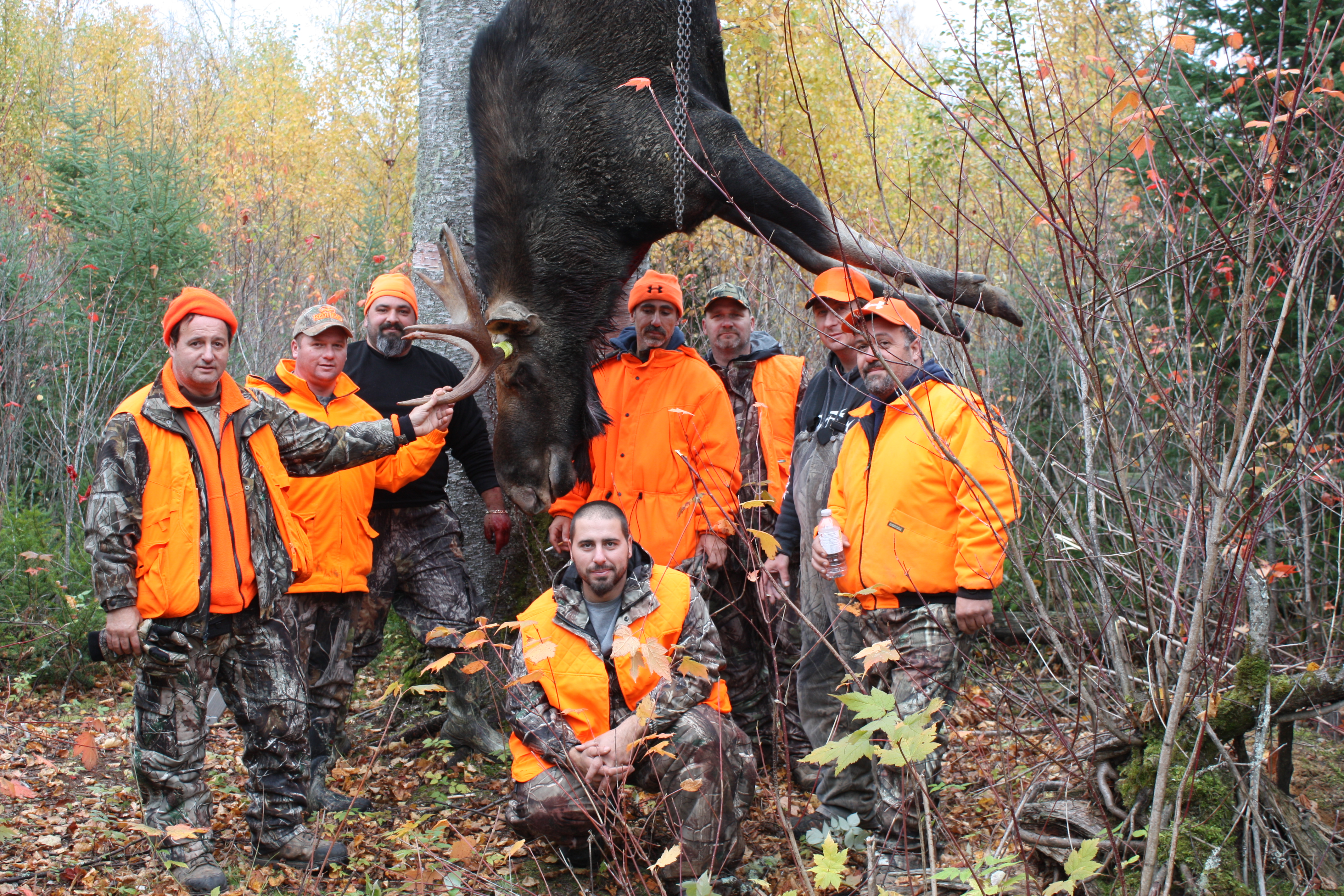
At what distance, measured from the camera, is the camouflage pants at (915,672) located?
3830 millimetres

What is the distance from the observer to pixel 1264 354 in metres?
6.42

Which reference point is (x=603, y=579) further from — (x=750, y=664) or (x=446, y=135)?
(x=446, y=135)

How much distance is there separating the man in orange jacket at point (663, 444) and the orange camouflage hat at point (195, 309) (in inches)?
71.9

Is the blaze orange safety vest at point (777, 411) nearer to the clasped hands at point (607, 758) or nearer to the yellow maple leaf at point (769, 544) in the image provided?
the clasped hands at point (607, 758)

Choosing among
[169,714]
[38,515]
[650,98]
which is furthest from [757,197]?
[38,515]

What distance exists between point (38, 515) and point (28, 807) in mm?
3143

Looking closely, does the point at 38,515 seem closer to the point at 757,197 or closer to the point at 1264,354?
the point at 757,197

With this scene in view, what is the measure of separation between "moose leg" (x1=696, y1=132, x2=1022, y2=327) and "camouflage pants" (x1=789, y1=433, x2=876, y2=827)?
0.81 meters

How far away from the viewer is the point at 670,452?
4871 millimetres

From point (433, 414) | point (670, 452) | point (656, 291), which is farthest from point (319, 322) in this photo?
point (670, 452)

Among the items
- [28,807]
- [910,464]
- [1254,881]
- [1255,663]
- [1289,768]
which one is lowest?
[28,807]

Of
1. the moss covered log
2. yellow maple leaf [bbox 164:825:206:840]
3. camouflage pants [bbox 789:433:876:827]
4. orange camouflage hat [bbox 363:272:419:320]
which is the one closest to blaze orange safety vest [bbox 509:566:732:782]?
camouflage pants [bbox 789:433:876:827]

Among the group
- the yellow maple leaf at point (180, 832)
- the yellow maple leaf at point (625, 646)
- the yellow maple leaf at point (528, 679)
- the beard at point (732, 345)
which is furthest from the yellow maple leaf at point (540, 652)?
the beard at point (732, 345)

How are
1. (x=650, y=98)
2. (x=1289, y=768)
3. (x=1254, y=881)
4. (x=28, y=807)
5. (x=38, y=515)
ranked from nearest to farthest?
(x=1254, y=881), (x=1289, y=768), (x=28, y=807), (x=650, y=98), (x=38, y=515)
